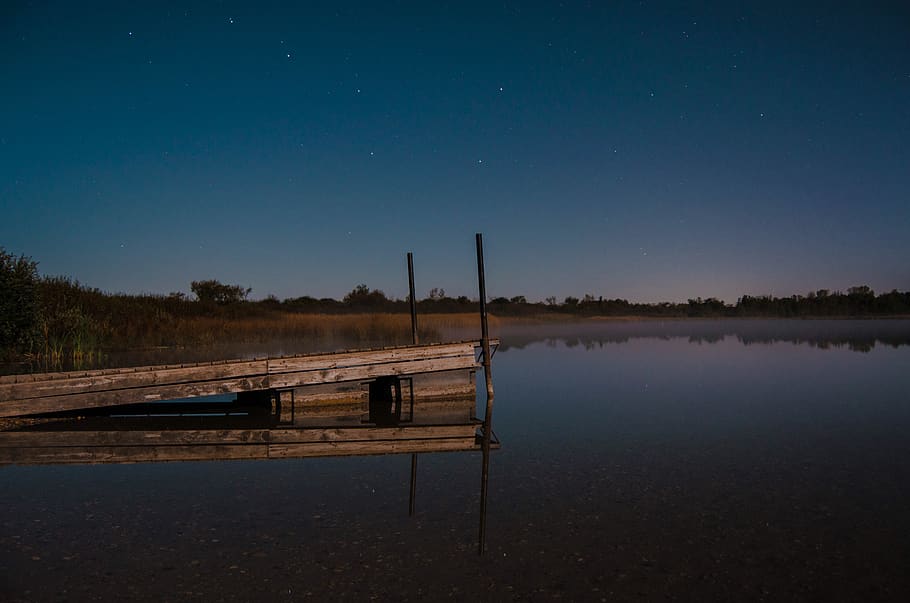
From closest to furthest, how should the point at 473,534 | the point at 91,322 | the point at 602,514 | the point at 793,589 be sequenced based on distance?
1. the point at 793,589
2. the point at 473,534
3. the point at 602,514
4. the point at 91,322

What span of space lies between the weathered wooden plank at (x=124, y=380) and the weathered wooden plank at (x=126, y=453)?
52.7 inches

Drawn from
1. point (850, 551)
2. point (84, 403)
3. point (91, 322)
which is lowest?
point (850, 551)

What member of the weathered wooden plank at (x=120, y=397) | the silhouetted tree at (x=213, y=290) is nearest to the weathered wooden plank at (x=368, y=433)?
the weathered wooden plank at (x=120, y=397)

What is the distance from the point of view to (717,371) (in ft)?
63.7

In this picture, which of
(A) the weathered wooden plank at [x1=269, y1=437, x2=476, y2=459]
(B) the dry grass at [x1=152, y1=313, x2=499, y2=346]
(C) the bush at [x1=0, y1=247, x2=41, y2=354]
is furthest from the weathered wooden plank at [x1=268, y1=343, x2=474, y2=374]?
(B) the dry grass at [x1=152, y1=313, x2=499, y2=346]

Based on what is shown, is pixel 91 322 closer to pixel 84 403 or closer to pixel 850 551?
pixel 84 403

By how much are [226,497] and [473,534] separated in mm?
2821

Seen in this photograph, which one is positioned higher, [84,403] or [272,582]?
[84,403]

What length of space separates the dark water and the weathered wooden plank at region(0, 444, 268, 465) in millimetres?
464

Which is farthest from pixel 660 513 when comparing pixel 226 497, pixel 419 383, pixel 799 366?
pixel 799 366

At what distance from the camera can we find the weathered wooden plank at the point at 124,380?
10188 millimetres

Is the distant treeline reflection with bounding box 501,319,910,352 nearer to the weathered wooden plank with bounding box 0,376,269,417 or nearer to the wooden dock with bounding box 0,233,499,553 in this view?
the wooden dock with bounding box 0,233,499,553

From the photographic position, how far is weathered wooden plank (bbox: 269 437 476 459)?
28.2 feet

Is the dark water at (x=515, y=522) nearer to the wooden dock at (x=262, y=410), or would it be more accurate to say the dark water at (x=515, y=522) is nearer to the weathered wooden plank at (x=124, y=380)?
the wooden dock at (x=262, y=410)
